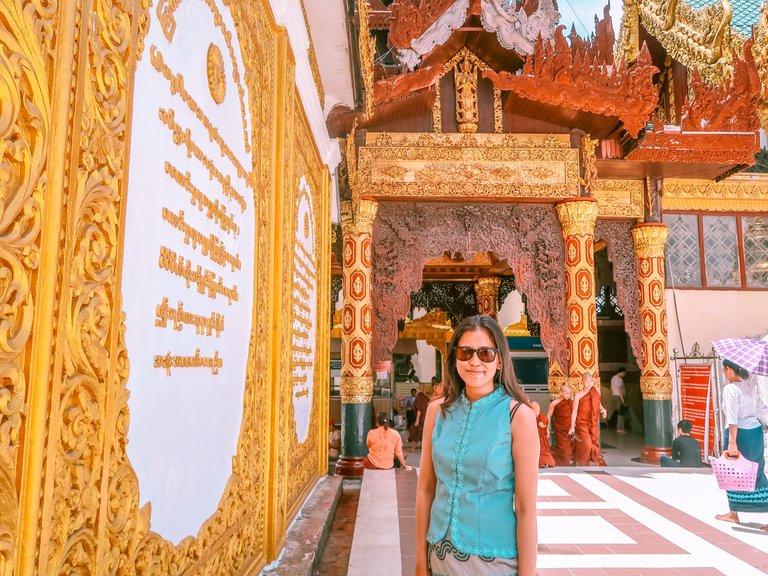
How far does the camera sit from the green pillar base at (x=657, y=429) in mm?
7285

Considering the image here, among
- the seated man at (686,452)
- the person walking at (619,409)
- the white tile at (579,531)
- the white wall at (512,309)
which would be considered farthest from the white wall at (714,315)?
the white wall at (512,309)

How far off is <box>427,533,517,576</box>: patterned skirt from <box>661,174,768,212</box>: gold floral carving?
8083 millimetres

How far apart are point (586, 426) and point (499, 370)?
5.64 meters

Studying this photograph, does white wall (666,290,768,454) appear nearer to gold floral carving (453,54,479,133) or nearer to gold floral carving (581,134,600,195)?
gold floral carving (581,134,600,195)

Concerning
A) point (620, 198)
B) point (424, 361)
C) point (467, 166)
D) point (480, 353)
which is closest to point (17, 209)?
point (480, 353)

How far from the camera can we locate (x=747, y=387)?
370 cm

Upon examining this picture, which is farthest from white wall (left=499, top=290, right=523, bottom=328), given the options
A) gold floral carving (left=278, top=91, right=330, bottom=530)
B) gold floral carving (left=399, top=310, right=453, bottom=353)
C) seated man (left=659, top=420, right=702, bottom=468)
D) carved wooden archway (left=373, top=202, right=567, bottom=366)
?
gold floral carving (left=278, top=91, right=330, bottom=530)

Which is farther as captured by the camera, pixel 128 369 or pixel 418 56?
pixel 418 56

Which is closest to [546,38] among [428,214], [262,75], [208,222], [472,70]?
[472,70]

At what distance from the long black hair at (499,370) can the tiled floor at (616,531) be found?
1715mm

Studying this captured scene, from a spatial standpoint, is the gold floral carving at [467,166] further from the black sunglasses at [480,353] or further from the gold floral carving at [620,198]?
the black sunglasses at [480,353]

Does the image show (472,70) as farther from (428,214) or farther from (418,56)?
(428,214)

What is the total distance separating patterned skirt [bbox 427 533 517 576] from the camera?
1.36m

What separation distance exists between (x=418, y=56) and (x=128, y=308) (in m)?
6.05
